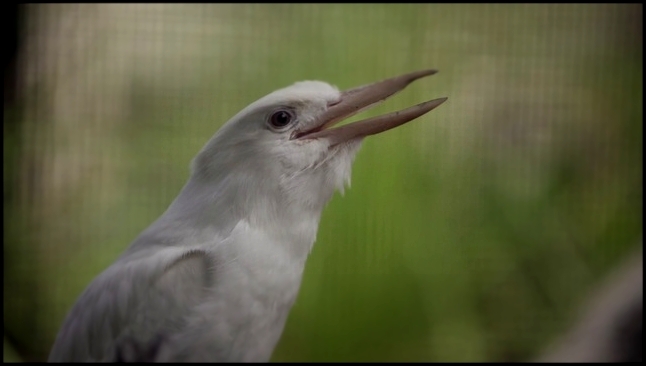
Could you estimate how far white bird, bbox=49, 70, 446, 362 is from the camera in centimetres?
83

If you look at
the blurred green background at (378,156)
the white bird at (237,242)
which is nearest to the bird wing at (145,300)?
the white bird at (237,242)

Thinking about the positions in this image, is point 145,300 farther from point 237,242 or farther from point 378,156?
point 378,156

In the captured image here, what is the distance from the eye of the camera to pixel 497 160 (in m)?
1.08

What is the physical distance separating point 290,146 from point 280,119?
37mm

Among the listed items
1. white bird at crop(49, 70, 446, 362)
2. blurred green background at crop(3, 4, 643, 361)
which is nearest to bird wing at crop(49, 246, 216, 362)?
white bird at crop(49, 70, 446, 362)

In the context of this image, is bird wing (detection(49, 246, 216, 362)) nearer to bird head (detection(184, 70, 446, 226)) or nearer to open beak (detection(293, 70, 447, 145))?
bird head (detection(184, 70, 446, 226))

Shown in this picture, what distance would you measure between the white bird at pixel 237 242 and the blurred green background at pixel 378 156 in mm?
99

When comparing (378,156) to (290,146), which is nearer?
(290,146)

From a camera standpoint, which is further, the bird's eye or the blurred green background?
the blurred green background

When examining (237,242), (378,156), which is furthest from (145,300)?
(378,156)

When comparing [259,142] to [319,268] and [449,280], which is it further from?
[449,280]

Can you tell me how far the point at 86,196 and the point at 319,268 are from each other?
1.21 ft

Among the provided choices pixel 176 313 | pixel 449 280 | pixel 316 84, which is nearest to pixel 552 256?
pixel 449 280

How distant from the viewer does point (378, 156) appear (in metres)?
0.96
